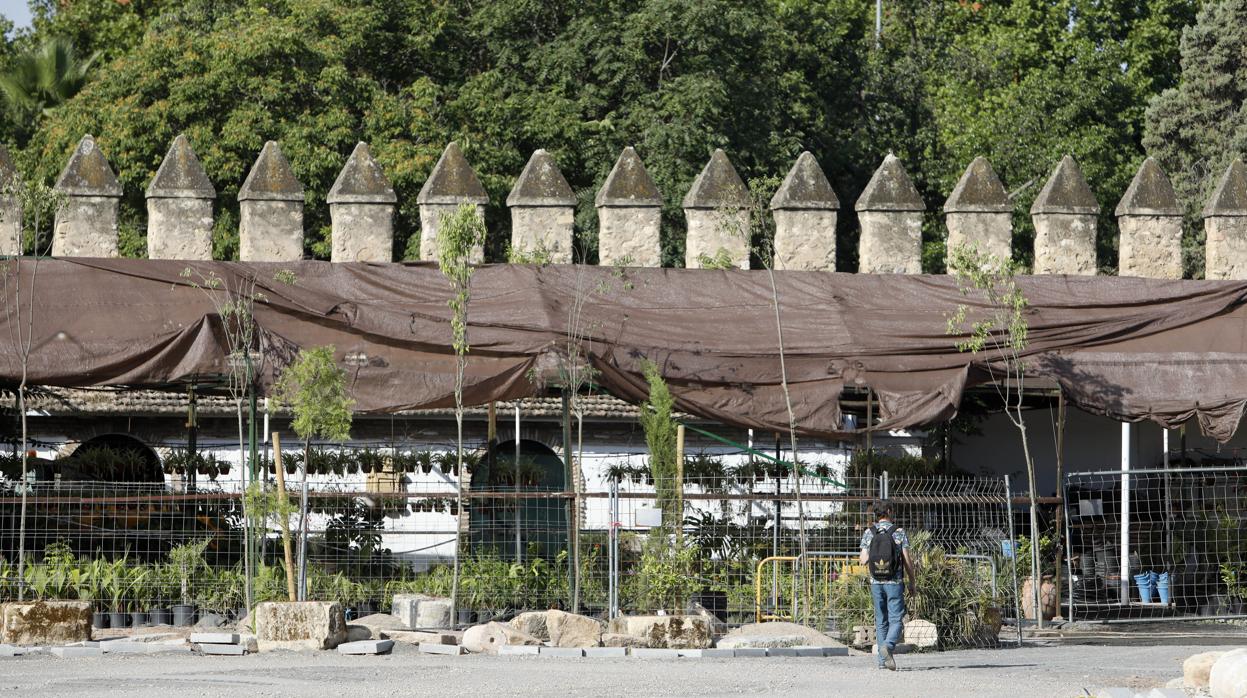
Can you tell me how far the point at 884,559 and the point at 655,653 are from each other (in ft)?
5.71

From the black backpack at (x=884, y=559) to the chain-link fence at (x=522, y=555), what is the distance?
45.2 inches

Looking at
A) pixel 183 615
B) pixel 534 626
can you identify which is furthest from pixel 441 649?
pixel 183 615

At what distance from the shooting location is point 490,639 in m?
13.6

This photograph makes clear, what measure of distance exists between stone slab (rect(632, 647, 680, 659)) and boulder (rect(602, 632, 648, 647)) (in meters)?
0.15

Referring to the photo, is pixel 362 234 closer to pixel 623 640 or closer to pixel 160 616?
pixel 160 616

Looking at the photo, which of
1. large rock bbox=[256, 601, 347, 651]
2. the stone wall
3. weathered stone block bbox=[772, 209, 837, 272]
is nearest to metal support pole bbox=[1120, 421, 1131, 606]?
the stone wall

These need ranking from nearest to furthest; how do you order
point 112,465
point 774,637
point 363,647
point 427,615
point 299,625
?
point 363,647
point 299,625
point 774,637
point 427,615
point 112,465

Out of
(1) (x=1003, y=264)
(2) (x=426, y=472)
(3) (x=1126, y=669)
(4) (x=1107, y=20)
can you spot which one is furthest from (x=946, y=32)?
(3) (x=1126, y=669)

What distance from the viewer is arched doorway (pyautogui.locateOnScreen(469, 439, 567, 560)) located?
1666 centimetres

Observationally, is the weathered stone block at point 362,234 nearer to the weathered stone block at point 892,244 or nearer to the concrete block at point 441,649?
A: the weathered stone block at point 892,244

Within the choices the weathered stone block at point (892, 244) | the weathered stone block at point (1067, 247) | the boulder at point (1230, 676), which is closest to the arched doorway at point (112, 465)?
the weathered stone block at point (892, 244)

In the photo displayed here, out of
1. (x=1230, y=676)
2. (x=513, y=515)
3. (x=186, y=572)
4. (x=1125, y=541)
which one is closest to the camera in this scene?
(x=1230, y=676)

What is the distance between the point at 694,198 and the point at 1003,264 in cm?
299

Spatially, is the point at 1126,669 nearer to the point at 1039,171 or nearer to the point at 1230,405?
the point at 1230,405
